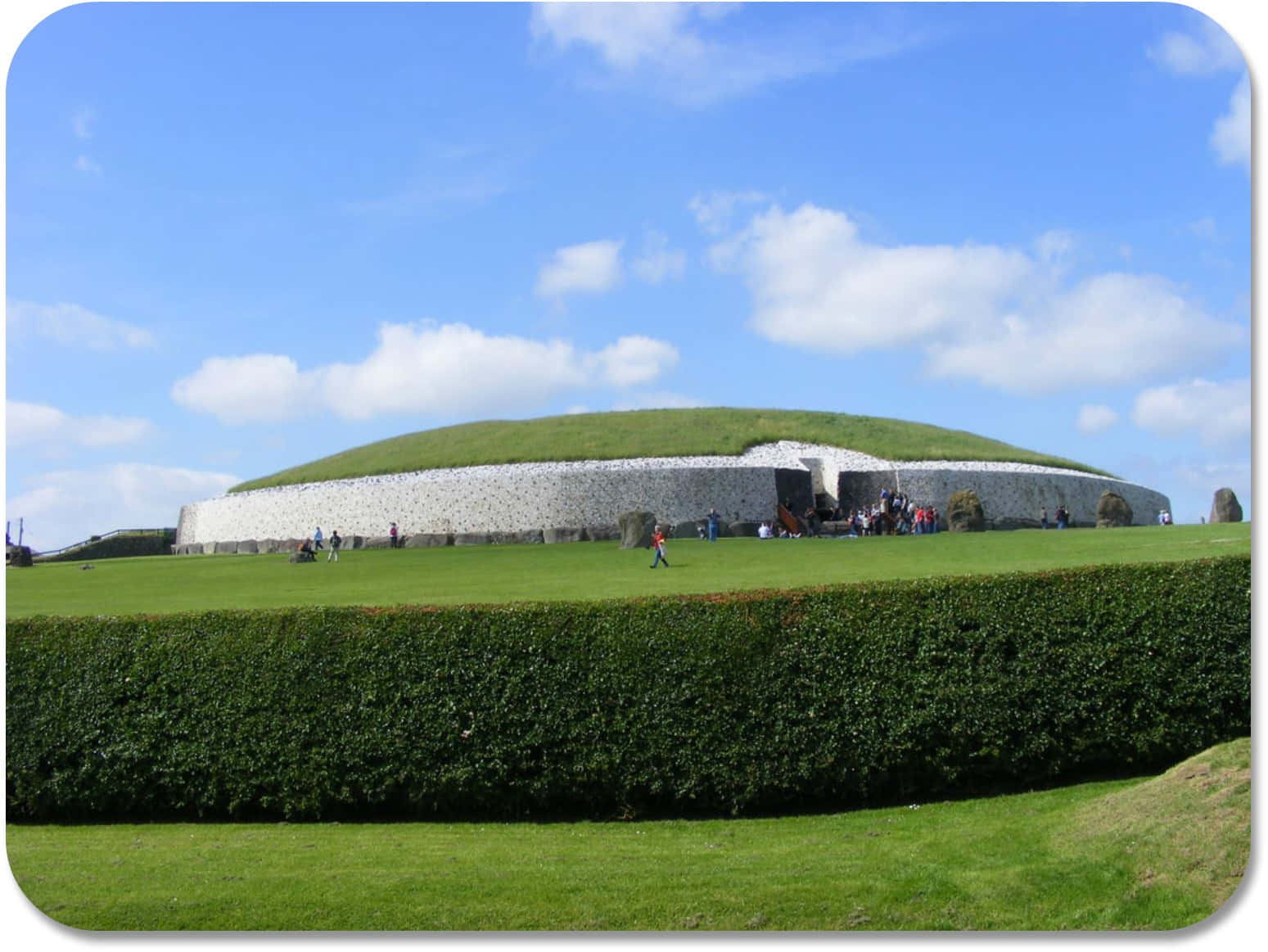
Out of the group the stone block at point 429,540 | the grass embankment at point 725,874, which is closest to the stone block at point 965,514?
the stone block at point 429,540

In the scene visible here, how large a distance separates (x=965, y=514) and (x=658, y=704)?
26.3m

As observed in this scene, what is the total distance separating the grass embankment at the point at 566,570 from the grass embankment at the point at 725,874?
5.19 meters

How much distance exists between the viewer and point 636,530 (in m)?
30.1

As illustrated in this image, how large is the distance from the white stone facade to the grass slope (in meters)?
1.10

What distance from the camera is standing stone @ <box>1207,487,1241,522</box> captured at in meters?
32.8

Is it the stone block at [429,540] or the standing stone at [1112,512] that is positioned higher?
the standing stone at [1112,512]

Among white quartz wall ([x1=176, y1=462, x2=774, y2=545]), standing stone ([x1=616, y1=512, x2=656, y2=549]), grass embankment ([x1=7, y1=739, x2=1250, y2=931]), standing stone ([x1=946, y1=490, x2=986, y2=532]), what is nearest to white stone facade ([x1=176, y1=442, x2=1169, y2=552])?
white quartz wall ([x1=176, y1=462, x2=774, y2=545])

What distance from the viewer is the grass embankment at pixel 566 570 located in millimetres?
18516

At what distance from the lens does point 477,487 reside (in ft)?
131

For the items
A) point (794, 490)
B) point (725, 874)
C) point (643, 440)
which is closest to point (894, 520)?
point (794, 490)

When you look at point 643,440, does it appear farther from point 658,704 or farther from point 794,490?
point 658,704

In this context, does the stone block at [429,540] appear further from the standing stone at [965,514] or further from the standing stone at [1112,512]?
the standing stone at [1112,512]

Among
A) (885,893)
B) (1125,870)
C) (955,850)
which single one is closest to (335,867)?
(885,893)

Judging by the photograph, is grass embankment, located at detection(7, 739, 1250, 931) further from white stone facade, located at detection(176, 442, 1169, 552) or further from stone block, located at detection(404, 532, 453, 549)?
white stone facade, located at detection(176, 442, 1169, 552)
